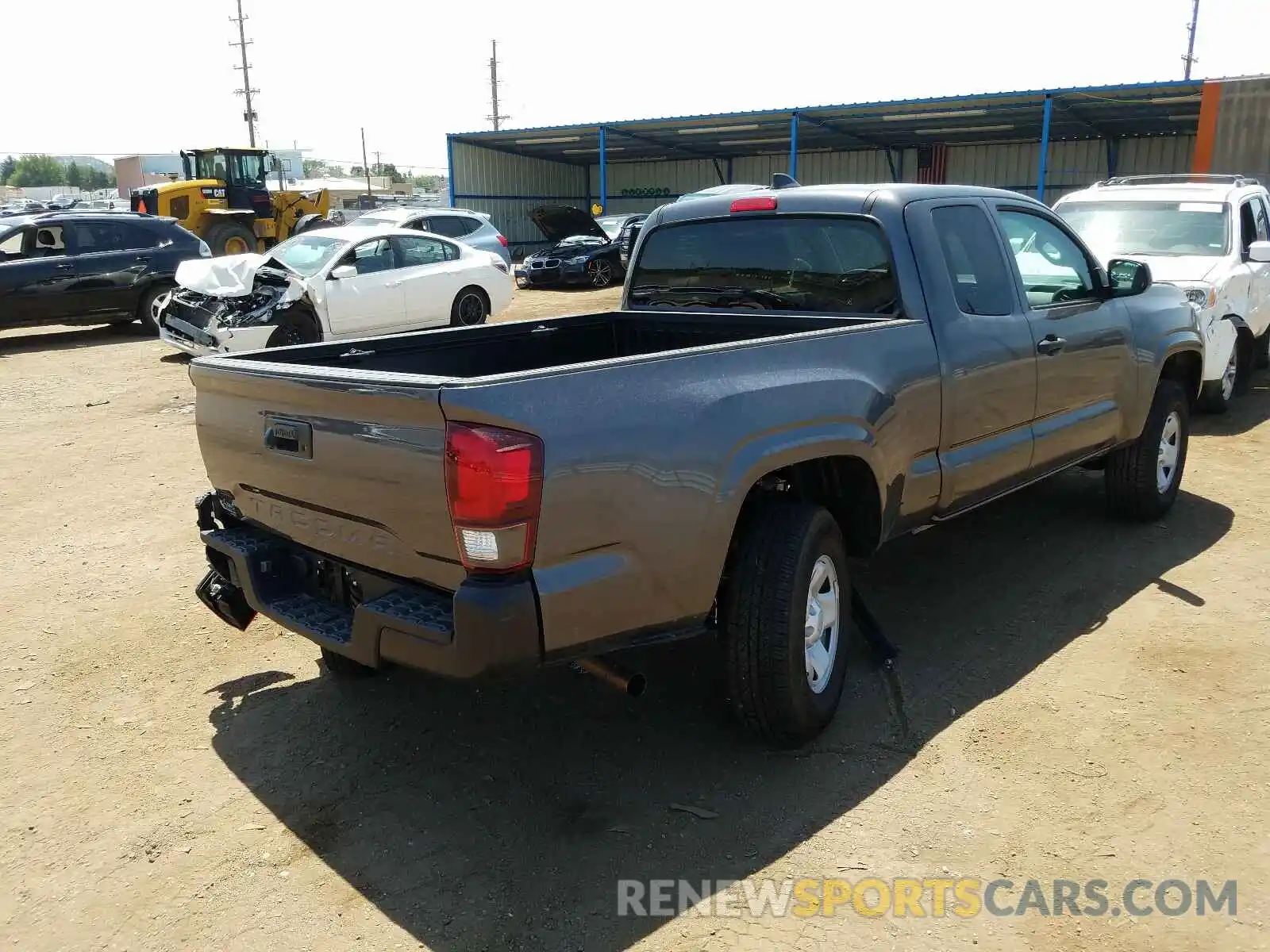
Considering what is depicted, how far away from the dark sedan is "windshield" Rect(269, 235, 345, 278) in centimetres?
969

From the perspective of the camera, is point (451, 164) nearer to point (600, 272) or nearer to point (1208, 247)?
point (600, 272)

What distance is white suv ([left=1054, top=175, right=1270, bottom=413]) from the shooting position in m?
7.98

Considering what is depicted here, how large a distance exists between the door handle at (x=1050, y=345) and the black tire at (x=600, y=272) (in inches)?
694

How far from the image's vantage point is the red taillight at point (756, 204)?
438cm

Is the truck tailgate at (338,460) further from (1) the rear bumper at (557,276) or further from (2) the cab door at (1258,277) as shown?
(1) the rear bumper at (557,276)

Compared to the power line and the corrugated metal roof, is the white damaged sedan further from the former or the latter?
the power line

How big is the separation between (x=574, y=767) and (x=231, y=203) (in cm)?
2657

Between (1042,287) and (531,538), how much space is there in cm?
331

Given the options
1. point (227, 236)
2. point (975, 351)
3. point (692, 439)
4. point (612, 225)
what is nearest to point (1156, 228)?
point (975, 351)

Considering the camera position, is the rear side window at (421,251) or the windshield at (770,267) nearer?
the windshield at (770,267)

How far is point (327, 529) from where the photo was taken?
3098 millimetres

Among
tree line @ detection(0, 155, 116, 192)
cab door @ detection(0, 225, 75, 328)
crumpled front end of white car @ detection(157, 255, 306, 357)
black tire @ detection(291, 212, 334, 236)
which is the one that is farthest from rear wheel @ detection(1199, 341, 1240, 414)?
tree line @ detection(0, 155, 116, 192)

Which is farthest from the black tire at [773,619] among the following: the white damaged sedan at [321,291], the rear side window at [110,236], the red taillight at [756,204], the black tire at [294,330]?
the rear side window at [110,236]

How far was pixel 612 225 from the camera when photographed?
24.3m
